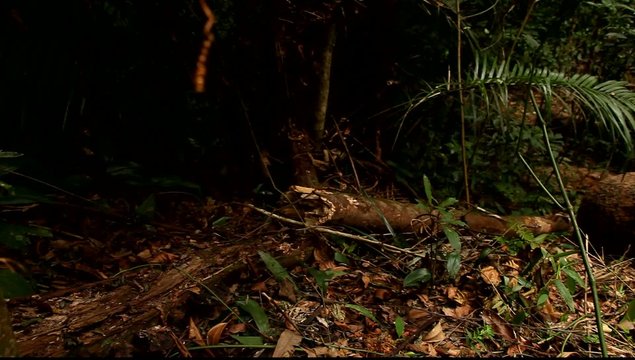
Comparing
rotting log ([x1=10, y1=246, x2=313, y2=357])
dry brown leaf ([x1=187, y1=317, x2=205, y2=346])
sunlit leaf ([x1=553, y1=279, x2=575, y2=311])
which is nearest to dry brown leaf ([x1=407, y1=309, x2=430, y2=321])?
sunlit leaf ([x1=553, y1=279, x2=575, y2=311])

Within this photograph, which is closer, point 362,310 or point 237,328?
point 237,328

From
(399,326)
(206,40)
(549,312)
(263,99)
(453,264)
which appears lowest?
(549,312)

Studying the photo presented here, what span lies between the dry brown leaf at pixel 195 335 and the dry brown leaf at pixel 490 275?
1.25 meters

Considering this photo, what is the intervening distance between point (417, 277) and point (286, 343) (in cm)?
69

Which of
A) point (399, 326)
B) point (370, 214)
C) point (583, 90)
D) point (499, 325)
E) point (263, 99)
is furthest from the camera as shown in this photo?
point (263, 99)

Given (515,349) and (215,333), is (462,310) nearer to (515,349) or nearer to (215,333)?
(515,349)

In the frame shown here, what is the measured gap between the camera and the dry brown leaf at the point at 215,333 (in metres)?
1.38

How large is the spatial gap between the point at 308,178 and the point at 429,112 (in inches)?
44.5

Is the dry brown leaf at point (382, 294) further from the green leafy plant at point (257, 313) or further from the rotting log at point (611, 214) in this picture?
the rotting log at point (611, 214)

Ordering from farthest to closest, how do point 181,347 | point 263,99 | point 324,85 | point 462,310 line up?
point 263,99 → point 324,85 → point 462,310 → point 181,347

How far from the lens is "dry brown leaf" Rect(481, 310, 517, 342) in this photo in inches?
64.7

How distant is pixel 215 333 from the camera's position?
141 cm

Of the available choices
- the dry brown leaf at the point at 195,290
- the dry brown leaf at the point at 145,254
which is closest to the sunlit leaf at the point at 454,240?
the dry brown leaf at the point at 195,290

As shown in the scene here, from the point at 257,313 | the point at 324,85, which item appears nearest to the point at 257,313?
the point at 257,313
